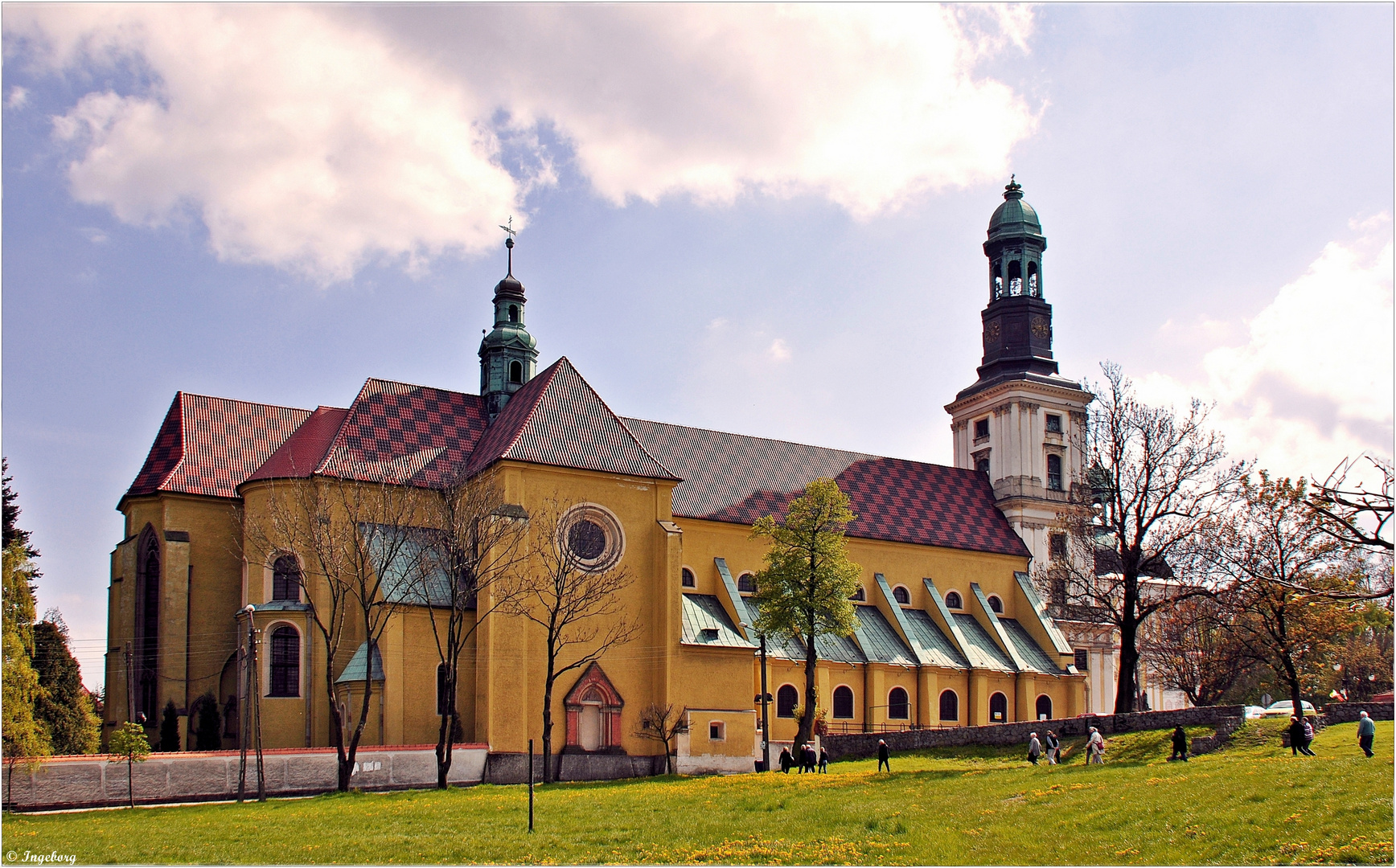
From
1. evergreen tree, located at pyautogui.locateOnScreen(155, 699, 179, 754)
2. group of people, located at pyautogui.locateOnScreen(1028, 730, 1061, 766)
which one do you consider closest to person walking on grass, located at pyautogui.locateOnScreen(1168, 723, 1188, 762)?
group of people, located at pyautogui.locateOnScreen(1028, 730, 1061, 766)

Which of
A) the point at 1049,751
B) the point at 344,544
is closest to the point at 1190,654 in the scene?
the point at 1049,751

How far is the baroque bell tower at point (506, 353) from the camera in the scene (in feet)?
160

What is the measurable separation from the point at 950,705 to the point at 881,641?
3.58 meters

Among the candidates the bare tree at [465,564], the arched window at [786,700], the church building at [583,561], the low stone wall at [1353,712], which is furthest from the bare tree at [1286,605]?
the bare tree at [465,564]

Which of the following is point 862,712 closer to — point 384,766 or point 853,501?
point 853,501

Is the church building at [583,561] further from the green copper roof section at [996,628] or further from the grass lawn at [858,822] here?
the grass lawn at [858,822]

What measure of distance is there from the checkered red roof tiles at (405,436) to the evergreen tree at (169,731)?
8.43 m

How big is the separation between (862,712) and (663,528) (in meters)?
11.1

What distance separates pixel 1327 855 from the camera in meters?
16.9

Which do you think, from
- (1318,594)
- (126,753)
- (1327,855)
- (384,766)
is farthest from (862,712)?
(1318,594)

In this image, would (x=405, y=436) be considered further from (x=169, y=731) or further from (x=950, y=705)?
(x=950, y=705)

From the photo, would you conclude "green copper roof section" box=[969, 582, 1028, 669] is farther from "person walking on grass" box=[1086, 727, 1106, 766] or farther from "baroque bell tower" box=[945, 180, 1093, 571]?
A: "person walking on grass" box=[1086, 727, 1106, 766]

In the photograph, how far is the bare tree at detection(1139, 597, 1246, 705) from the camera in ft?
183

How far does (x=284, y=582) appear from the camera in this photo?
40094 millimetres
